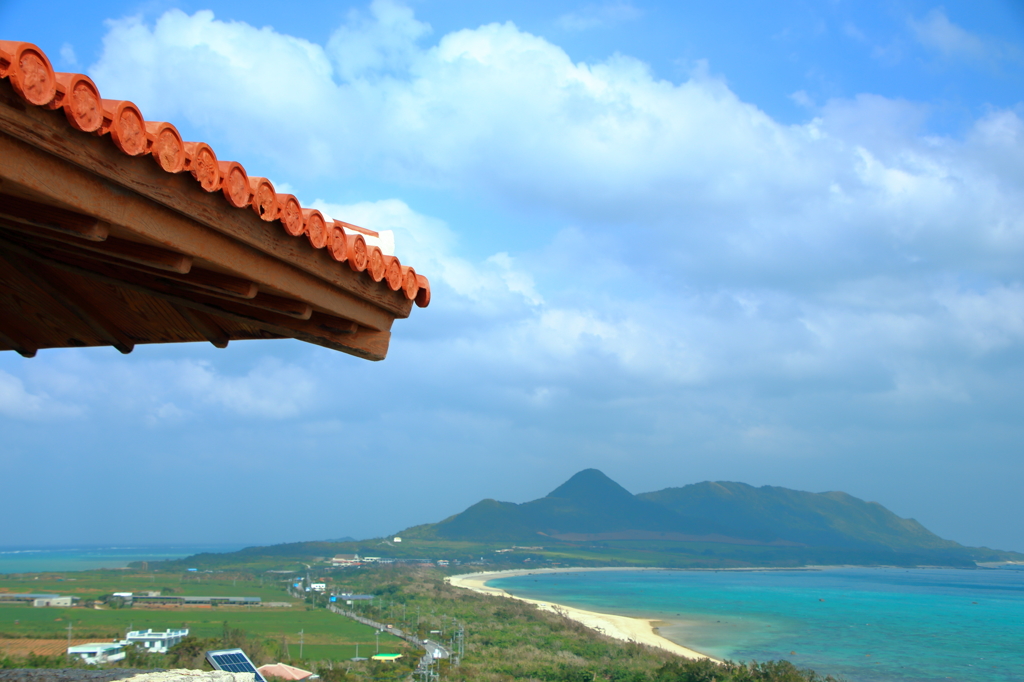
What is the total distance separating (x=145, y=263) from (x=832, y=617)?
77163 mm

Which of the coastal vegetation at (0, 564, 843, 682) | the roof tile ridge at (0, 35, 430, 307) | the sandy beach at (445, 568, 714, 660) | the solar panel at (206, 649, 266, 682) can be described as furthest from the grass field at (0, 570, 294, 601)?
the roof tile ridge at (0, 35, 430, 307)

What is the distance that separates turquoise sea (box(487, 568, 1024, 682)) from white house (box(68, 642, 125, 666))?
29.1 metres

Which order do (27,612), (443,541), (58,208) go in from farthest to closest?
(443,541) < (27,612) < (58,208)

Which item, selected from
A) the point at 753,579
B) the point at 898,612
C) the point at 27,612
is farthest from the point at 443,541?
the point at 27,612

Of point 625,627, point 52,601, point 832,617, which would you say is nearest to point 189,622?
point 52,601

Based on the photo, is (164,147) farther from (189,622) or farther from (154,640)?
(189,622)

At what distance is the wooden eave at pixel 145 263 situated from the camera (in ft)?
6.53

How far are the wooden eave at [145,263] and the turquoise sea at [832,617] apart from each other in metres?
41.5

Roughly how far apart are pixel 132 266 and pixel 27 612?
59938 millimetres

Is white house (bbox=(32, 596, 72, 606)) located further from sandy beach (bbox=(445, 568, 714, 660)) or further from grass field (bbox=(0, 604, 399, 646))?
sandy beach (bbox=(445, 568, 714, 660))

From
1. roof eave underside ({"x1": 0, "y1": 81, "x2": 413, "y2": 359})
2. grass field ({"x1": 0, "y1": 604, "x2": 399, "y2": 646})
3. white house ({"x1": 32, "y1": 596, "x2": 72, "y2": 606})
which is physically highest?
roof eave underside ({"x1": 0, "y1": 81, "x2": 413, "y2": 359})

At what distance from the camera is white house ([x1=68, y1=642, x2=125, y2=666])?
28016 mm

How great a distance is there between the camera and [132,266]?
2715mm

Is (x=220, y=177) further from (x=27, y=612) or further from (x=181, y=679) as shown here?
(x=27, y=612)
